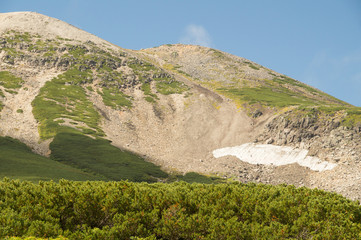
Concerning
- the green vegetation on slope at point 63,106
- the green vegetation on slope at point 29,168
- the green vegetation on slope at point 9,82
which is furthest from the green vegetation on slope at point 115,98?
the green vegetation on slope at point 29,168

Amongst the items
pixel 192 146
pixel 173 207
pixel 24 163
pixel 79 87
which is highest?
pixel 79 87

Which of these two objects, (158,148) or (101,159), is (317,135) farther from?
(101,159)

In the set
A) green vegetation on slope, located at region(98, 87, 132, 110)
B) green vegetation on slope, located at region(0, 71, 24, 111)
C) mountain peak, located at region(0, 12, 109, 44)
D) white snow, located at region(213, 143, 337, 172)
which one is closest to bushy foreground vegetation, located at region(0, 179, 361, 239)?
white snow, located at region(213, 143, 337, 172)

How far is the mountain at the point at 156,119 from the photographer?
82.6 m

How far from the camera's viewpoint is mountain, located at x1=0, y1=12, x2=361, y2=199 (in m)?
82.6

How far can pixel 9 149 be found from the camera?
238 ft

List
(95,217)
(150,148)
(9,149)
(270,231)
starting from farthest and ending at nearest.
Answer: (150,148) < (9,149) < (95,217) < (270,231)

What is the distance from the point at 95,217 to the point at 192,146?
7970 centimetres

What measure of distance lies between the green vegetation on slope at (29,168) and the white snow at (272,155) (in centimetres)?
4570

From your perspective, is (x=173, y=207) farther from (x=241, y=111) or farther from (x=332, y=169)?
(x=241, y=111)

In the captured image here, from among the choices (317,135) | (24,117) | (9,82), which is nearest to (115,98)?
(24,117)

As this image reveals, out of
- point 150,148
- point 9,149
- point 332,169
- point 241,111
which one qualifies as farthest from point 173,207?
point 241,111

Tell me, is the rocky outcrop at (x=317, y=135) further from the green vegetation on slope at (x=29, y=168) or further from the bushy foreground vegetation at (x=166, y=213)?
the bushy foreground vegetation at (x=166, y=213)

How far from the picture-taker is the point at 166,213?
24391mm
